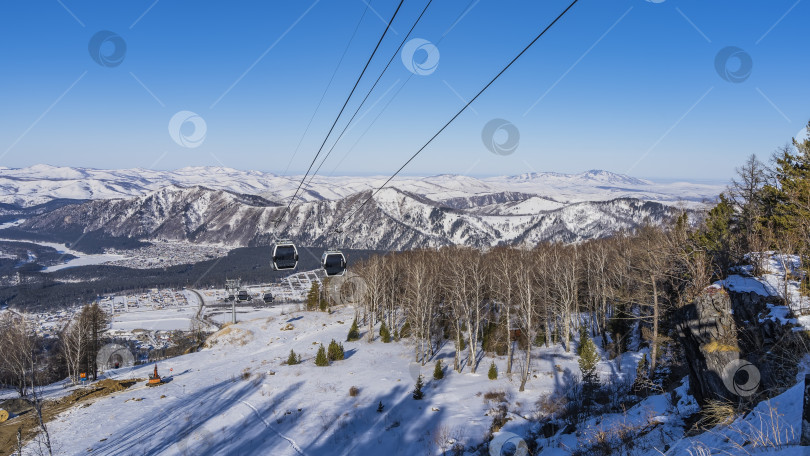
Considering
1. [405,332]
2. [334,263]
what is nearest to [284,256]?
[334,263]

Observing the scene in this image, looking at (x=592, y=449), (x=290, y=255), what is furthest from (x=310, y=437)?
(x=592, y=449)

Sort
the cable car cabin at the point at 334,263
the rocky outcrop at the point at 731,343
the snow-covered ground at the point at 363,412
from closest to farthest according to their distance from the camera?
the rocky outcrop at the point at 731,343 → the snow-covered ground at the point at 363,412 → the cable car cabin at the point at 334,263

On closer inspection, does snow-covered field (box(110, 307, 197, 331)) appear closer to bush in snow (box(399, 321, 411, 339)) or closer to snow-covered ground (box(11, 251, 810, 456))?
bush in snow (box(399, 321, 411, 339))

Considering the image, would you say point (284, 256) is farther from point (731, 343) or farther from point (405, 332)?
point (405, 332)

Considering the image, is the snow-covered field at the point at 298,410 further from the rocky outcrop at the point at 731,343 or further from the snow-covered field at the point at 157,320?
the snow-covered field at the point at 157,320

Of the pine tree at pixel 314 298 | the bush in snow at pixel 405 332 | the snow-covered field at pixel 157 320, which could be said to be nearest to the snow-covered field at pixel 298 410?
the bush in snow at pixel 405 332

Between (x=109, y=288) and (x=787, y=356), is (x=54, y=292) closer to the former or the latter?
(x=109, y=288)

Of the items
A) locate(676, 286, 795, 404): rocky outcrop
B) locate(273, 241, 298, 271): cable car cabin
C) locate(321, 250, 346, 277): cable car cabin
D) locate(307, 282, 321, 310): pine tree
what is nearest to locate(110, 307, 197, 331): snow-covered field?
locate(307, 282, 321, 310): pine tree
